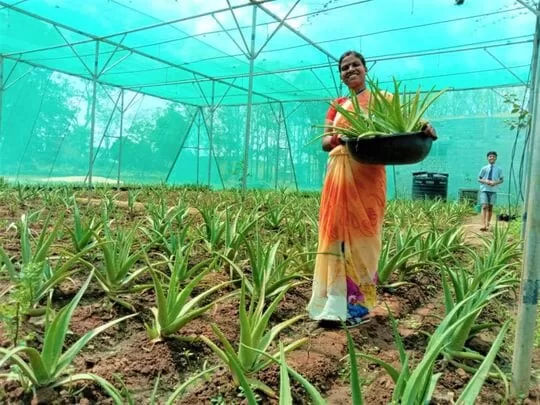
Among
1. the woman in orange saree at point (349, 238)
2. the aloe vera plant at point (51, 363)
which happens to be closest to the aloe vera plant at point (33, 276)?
the aloe vera plant at point (51, 363)

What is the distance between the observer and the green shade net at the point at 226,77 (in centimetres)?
1079

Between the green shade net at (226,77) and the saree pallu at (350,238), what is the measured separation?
19.6 ft

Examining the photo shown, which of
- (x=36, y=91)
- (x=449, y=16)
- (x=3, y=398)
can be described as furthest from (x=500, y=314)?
(x=36, y=91)

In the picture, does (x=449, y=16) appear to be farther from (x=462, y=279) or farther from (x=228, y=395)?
(x=228, y=395)

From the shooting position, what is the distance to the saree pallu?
235 cm

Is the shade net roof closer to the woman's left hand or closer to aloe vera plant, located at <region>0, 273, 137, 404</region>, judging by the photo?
the woman's left hand

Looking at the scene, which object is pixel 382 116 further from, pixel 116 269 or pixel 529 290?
pixel 116 269

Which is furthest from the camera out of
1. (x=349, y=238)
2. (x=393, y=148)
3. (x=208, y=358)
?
(x=349, y=238)

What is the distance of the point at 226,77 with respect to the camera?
1566 centimetres

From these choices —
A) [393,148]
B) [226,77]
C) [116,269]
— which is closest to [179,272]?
[116,269]

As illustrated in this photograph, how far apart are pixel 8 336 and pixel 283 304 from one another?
1.40m

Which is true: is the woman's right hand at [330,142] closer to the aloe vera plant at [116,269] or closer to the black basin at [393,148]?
the black basin at [393,148]

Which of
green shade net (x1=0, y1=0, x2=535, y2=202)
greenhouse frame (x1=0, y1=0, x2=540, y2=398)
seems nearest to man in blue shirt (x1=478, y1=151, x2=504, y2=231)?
greenhouse frame (x1=0, y1=0, x2=540, y2=398)

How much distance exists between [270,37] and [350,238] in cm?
764
